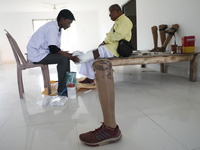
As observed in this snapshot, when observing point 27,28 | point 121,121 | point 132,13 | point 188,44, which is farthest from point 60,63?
point 27,28

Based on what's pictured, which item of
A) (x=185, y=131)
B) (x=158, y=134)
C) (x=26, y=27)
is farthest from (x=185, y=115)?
(x=26, y=27)

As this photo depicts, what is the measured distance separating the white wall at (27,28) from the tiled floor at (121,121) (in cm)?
702

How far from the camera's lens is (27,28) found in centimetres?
788

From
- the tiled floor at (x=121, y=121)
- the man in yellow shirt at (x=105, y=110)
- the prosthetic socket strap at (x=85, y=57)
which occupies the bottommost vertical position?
the tiled floor at (x=121, y=121)

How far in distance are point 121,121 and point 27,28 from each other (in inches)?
324

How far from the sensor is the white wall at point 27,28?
7.63 m

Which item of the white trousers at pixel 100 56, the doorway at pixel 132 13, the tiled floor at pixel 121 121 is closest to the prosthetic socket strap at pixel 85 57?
the white trousers at pixel 100 56

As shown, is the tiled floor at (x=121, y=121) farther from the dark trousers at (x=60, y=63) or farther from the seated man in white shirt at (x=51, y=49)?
the seated man in white shirt at (x=51, y=49)

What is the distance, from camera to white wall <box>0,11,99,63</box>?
301 inches

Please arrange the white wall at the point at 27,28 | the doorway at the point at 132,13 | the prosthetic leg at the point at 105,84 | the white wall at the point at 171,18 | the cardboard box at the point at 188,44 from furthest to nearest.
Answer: the white wall at the point at 27,28, the doorway at the point at 132,13, the white wall at the point at 171,18, the cardboard box at the point at 188,44, the prosthetic leg at the point at 105,84

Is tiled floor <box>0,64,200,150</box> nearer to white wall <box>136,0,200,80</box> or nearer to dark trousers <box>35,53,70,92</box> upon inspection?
dark trousers <box>35,53,70,92</box>

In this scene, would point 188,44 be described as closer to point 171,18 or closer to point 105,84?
point 171,18

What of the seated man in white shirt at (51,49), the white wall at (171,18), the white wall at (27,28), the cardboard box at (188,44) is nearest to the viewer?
the seated man in white shirt at (51,49)

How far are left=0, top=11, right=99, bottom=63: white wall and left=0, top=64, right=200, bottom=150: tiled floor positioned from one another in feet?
23.0
